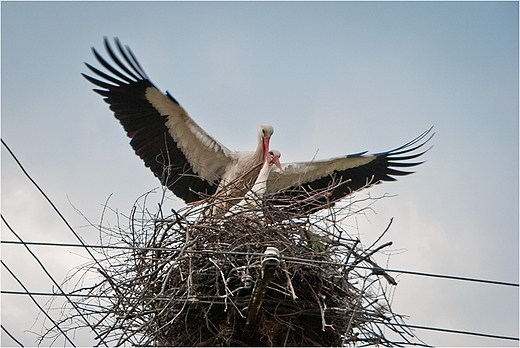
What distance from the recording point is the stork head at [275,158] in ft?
19.4

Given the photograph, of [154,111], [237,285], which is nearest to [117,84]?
[154,111]

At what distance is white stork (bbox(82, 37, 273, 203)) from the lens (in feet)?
20.6

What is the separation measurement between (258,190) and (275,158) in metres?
0.70

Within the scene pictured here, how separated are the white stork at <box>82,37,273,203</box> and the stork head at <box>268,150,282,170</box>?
0.81 feet

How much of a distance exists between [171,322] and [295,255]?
26.7 inches

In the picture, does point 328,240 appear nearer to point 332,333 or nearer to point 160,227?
point 332,333

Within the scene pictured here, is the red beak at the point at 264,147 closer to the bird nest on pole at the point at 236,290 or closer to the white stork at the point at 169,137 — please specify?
the white stork at the point at 169,137

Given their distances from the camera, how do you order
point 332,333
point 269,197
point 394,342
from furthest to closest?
point 269,197, point 332,333, point 394,342

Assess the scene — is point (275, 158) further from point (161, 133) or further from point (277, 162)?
point (161, 133)

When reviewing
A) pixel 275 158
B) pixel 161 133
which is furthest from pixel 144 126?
pixel 275 158

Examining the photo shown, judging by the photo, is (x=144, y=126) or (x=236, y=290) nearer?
(x=236, y=290)

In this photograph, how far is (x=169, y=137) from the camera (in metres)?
6.41

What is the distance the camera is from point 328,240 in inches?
166

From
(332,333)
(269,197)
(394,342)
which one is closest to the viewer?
(394,342)
